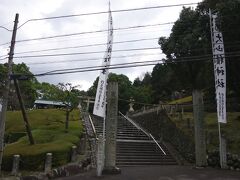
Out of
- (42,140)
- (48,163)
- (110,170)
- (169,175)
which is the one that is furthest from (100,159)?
(42,140)

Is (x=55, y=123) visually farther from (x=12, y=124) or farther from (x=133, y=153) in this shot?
(x=133, y=153)

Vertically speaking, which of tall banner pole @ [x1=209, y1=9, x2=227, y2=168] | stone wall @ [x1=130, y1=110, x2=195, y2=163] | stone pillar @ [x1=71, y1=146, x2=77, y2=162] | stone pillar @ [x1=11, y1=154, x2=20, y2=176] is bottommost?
stone pillar @ [x1=11, y1=154, x2=20, y2=176]

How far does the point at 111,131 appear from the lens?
17.7 metres

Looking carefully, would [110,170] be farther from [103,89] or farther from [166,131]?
[166,131]

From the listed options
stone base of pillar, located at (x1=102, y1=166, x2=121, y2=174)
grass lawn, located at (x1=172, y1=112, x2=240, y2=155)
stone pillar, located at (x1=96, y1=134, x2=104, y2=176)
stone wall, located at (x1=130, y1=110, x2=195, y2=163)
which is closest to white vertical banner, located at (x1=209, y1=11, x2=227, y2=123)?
grass lawn, located at (x1=172, y1=112, x2=240, y2=155)

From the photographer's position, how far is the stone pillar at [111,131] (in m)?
17.5

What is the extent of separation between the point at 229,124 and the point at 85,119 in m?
11.4

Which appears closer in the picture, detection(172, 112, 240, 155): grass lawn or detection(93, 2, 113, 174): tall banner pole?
detection(93, 2, 113, 174): tall banner pole

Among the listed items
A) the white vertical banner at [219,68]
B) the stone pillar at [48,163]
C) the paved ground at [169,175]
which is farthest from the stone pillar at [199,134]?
the stone pillar at [48,163]

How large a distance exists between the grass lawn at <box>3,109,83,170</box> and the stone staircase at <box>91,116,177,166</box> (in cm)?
291

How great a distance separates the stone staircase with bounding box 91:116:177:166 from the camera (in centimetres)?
2148

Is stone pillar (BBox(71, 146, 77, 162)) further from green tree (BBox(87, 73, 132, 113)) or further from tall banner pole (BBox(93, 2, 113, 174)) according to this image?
green tree (BBox(87, 73, 132, 113))

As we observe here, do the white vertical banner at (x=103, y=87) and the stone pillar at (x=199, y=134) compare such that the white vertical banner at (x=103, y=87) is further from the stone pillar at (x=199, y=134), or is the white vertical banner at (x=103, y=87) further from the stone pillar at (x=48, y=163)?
the stone pillar at (x=199, y=134)

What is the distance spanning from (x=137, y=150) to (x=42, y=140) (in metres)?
6.35
